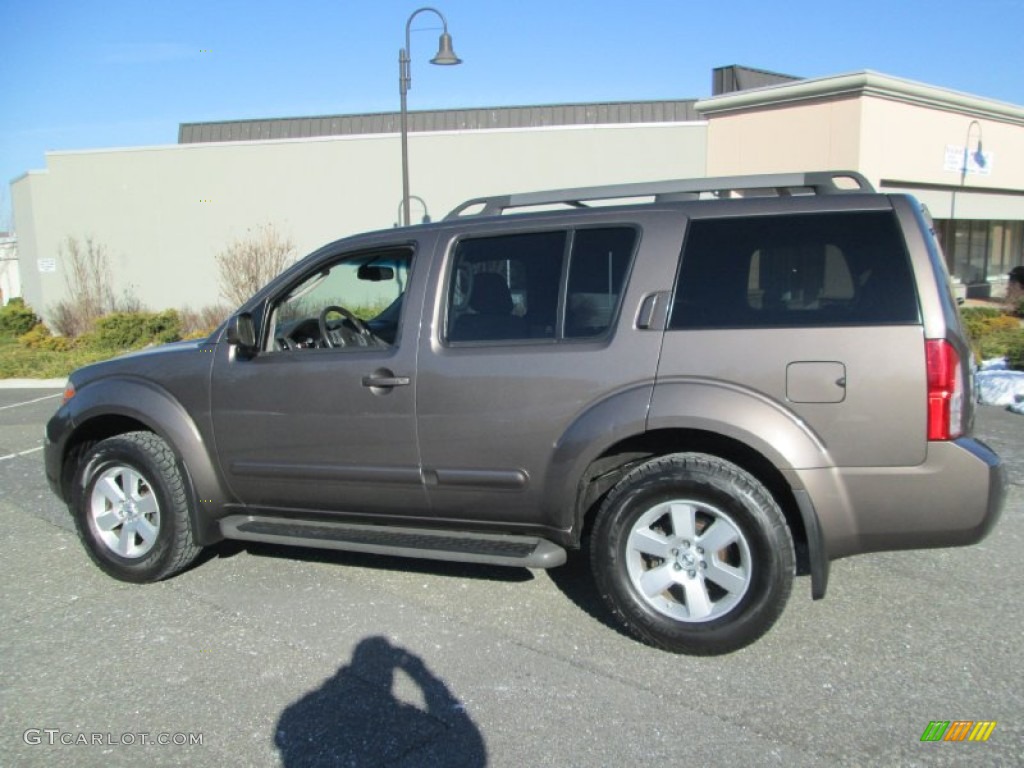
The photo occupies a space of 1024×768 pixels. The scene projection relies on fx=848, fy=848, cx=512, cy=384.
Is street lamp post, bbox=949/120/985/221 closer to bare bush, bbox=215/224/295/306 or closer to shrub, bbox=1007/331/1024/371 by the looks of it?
shrub, bbox=1007/331/1024/371

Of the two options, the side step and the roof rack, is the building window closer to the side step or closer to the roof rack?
the roof rack

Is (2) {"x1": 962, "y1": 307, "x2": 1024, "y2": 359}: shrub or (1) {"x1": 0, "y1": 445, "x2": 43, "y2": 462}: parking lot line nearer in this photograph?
(1) {"x1": 0, "y1": 445, "x2": 43, "y2": 462}: parking lot line

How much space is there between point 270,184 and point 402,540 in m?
20.1

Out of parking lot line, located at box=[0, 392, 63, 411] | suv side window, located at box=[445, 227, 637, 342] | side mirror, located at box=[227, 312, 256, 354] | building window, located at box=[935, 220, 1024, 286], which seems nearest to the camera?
suv side window, located at box=[445, 227, 637, 342]

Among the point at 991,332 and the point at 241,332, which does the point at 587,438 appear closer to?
the point at 241,332

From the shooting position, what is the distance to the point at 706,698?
3273mm

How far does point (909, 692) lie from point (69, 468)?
A: 4553 mm

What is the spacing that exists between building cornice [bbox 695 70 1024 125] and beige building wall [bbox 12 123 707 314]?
2726mm

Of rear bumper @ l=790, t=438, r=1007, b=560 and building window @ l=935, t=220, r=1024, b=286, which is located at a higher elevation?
building window @ l=935, t=220, r=1024, b=286

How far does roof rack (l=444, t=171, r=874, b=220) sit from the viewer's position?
12.7 ft

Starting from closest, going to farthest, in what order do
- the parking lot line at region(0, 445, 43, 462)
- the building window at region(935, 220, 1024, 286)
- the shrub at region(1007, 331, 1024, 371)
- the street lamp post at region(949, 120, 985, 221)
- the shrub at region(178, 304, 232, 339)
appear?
the parking lot line at region(0, 445, 43, 462)
the shrub at region(1007, 331, 1024, 371)
the street lamp post at region(949, 120, 985, 221)
the shrub at region(178, 304, 232, 339)
the building window at region(935, 220, 1024, 286)

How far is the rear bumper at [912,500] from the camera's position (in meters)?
3.29

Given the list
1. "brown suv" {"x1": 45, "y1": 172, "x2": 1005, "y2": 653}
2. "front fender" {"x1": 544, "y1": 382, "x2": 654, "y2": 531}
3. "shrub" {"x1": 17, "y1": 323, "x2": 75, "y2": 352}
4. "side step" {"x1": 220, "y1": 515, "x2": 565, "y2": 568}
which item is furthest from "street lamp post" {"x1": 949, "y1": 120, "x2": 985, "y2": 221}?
"shrub" {"x1": 17, "y1": 323, "x2": 75, "y2": 352}
